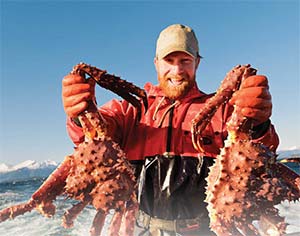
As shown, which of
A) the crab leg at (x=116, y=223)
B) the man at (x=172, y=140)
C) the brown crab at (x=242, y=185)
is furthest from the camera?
the man at (x=172, y=140)

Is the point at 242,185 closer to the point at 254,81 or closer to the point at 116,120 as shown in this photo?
the point at 254,81

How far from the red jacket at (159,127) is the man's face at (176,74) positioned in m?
0.06

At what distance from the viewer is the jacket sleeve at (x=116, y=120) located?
168 centimetres

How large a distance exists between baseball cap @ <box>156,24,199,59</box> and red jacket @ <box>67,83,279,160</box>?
0.24m

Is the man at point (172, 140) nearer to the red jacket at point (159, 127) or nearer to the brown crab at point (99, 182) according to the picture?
the red jacket at point (159, 127)

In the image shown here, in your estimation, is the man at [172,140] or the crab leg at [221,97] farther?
the man at [172,140]

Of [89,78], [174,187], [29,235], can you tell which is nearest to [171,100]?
[174,187]

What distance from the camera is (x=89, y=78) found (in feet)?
4.59

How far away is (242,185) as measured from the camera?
4.01 ft

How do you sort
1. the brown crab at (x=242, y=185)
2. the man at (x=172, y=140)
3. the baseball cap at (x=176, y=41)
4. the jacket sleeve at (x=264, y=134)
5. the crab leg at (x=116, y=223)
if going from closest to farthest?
1. the brown crab at (x=242, y=185)
2. the crab leg at (x=116, y=223)
3. the jacket sleeve at (x=264, y=134)
4. the man at (x=172, y=140)
5. the baseball cap at (x=176, y=41)

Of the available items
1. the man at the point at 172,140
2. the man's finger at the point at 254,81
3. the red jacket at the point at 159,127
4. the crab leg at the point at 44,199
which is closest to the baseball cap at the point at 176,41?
the man at the point at 172,140

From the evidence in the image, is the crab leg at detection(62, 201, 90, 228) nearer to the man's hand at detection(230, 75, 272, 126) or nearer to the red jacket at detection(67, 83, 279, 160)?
the red jacket at detection(67, 83, 279, 160)

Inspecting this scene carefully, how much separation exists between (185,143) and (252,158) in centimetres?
51

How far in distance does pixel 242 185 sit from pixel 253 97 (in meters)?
0.32
